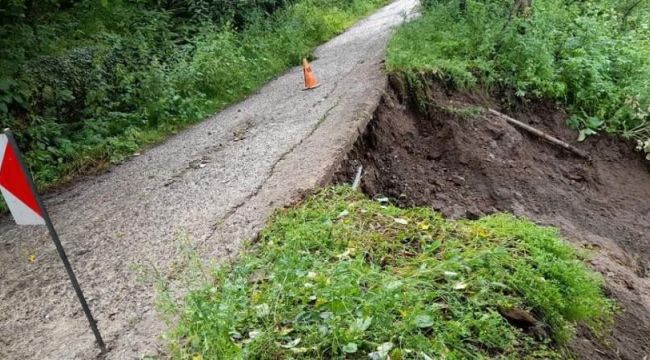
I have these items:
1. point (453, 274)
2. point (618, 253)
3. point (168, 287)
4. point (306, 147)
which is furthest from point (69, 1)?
point (618, 253)

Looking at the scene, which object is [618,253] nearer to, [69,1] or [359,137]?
[359,137]

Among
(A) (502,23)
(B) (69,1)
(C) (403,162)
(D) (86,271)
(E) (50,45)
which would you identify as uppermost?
(B) (69,1)

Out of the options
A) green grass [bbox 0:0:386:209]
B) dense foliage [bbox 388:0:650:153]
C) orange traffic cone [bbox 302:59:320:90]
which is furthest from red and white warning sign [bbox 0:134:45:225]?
orange traffic cone [bbox 302:59:320:90]

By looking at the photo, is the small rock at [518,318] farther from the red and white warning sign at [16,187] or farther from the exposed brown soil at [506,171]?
the red and white warning sign at [16,187]

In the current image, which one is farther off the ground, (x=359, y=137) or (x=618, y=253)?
(x=359, y=137)

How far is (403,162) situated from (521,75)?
3.08 m

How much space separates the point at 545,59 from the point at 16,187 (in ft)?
24.8

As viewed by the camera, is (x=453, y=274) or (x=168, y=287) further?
(x=168, y=287)

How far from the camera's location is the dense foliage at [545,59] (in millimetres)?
7777

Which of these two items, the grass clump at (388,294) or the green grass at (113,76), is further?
the green grass at (113,76)

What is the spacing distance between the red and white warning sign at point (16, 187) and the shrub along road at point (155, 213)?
97cm

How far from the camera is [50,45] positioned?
795 centimetres

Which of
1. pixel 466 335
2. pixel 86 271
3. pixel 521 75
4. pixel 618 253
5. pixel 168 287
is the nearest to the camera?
pixel 466 335

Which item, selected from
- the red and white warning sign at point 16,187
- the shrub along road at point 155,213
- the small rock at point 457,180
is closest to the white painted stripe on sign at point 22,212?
the red and white warning sign at point 16,187
